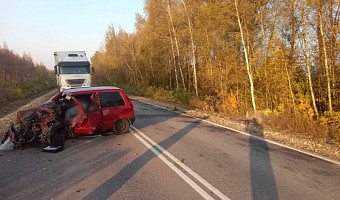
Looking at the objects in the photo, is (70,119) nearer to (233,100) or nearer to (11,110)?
(233,100)

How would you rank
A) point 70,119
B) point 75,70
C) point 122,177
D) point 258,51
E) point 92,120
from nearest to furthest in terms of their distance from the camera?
point 122,177 → point 70,119 → point 92,120 → point 258,51 → point 75,70

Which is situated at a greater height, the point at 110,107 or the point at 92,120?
the point at 110,107

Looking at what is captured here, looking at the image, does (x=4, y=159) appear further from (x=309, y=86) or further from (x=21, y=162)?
(x=309, y=86)

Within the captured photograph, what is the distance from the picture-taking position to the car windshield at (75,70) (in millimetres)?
18564

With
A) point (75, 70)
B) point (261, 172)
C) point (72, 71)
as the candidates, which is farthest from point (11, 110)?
point (261, 172)

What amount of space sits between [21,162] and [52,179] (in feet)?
5.19

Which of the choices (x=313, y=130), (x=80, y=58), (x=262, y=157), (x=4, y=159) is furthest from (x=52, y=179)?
(x=80, y=58)

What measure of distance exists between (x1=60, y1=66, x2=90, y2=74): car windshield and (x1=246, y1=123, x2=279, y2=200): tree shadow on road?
15.8m

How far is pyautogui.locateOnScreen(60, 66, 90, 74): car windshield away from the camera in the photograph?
18.6 m

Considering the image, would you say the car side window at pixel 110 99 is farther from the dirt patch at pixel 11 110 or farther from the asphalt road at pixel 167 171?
the dirt patch at pixel 11 110

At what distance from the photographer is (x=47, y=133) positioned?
6.56 m

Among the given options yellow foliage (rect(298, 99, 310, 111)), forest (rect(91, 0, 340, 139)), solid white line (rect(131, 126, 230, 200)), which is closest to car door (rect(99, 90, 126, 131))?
solid white line (rect(131, 126, 230, 200))

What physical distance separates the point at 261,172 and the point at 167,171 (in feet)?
6.44

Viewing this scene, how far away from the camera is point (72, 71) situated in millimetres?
18797
